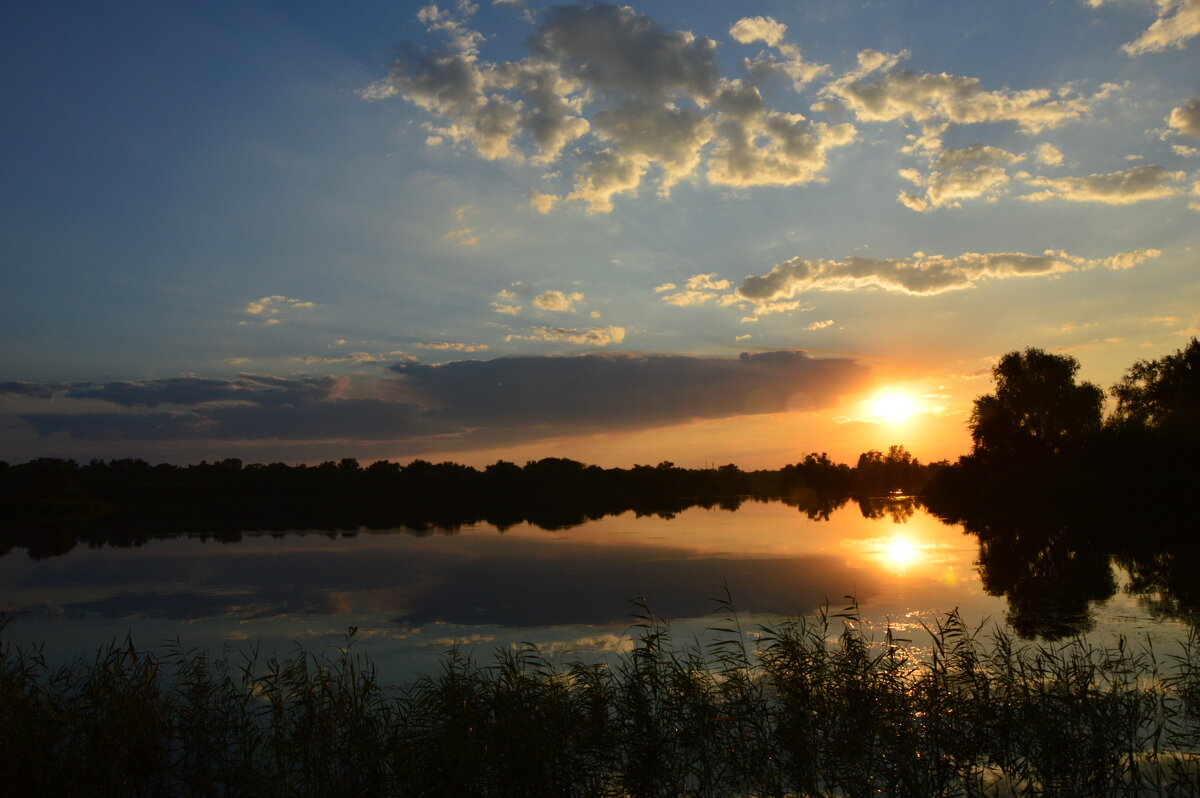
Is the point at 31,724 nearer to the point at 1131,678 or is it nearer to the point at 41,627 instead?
the point at 41,627

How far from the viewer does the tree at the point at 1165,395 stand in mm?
40125

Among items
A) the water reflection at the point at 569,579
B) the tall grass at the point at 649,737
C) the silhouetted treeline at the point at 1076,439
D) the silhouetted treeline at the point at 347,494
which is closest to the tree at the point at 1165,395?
the silhouetted treeline at the point at 1076,439

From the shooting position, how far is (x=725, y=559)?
26.9m

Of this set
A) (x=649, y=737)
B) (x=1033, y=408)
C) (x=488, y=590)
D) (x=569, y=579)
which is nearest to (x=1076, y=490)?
(x=1033, y=408)

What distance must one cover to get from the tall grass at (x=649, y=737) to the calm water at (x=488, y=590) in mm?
3376

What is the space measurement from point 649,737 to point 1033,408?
56753 millimetres

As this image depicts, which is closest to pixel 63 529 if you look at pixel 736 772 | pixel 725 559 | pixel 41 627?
pixel 41 627

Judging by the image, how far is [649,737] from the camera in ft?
26.2

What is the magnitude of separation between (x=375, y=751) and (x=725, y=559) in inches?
811

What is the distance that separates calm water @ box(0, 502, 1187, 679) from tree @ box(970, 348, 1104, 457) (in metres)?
23.6

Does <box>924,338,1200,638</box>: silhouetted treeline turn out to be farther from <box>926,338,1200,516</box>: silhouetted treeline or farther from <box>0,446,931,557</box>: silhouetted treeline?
<box>0,446,931,557</box>: silhouetted treeline

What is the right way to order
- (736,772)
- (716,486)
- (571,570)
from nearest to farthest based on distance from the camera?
(736,772), (571,570), (716,486)

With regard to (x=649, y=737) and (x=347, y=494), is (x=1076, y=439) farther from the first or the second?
(x=347, y=494)

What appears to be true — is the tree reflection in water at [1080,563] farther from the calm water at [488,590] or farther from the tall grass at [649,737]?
the tall grass at [649,737]
